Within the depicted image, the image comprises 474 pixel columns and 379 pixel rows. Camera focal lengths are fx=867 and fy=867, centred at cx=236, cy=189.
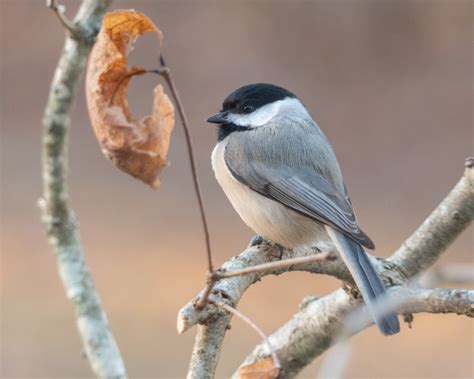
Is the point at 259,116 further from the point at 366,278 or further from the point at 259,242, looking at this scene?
the point at 366,278

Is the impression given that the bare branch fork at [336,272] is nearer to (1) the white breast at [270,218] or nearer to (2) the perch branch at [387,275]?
(2) the perch branch at [387,275]

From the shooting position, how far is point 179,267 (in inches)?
257

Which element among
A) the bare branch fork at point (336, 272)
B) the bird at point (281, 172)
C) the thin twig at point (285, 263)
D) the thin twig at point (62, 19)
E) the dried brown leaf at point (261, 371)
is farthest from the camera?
the bird at point (281, 172)

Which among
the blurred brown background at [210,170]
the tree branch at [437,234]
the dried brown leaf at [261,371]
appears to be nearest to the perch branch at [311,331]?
the tree branch at [437,234]

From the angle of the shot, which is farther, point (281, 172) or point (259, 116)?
point (259, 116)

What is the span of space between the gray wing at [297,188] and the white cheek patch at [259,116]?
156mm

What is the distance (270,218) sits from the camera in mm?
3076

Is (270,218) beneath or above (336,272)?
above

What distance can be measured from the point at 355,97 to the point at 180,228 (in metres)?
2.85

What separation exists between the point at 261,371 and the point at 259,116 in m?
1.67

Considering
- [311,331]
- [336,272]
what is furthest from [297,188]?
[311,331]

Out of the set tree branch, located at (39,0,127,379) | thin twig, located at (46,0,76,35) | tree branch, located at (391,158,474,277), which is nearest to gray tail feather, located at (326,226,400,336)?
tree branch, located at (391,158,474,277)

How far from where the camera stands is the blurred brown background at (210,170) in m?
5.70

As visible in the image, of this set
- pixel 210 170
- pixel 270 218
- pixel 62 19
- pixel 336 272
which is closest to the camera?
pixel 62 19
